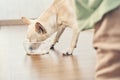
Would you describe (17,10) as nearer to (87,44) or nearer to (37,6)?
(37,6)

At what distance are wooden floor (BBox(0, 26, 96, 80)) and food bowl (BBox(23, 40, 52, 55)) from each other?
3 centimetres

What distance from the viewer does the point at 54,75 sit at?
42.8 inches

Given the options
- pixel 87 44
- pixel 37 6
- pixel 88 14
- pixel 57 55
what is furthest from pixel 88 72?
pixel 37 6

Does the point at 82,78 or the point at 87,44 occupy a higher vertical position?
the point at 87,44

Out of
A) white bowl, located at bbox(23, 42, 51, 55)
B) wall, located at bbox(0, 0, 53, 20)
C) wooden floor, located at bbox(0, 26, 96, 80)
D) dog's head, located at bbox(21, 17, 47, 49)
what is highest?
wall, located at bbox(0, 0, 53, 20)

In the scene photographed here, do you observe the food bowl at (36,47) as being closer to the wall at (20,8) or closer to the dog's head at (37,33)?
the dog's head at (37,33)

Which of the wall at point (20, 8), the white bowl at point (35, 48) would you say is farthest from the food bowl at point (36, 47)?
the wall at point (20, 8)

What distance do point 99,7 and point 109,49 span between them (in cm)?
5

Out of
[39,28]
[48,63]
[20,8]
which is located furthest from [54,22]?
[20,8]

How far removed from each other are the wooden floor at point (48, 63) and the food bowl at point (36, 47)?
0.09 feet

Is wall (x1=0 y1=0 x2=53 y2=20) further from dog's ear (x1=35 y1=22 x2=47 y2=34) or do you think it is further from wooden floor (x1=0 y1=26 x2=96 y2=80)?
dog's ear (x1=35 y1=22 x2=47 y2=34)

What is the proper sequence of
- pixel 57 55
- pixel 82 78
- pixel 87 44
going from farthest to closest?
pixel 87 44
pixel 57 55
pixel 82 78

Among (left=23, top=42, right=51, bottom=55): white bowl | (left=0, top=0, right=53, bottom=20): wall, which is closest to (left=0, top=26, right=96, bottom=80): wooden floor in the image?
(left=23, top=42, right=51, bottom=55): white bowl

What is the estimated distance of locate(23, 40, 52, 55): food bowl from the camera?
4.77 feet
